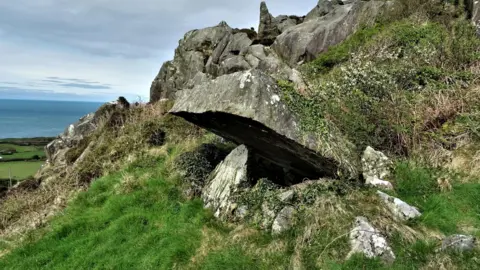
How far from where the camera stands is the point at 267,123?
24.8 feet

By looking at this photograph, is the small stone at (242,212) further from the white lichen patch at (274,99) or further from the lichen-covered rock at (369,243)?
the lichen-covered rock at (369,243)

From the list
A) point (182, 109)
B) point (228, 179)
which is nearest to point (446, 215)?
point (228, 179)

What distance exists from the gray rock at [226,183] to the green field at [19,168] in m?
65.0

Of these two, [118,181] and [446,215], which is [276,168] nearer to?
[446,215]

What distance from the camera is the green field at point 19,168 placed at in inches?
2555

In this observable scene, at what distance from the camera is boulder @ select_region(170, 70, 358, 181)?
7684 millimetres

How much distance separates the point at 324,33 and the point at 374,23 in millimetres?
4077

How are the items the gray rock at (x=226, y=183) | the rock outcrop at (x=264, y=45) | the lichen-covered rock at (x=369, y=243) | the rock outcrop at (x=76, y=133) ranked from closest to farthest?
the lichen-covered rock at (x=369, y=243), the gray rock at (x=226, y=183), the rock outcrop at (x=76, y=133), the rock outcrop at (x=264, y=45)

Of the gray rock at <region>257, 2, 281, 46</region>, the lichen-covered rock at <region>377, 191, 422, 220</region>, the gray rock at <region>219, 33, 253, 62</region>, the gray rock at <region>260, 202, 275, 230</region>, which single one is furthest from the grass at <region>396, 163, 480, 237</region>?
the gray rock at <region>257, 2, 281, 46</region>

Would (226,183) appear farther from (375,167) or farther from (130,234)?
(375,167)

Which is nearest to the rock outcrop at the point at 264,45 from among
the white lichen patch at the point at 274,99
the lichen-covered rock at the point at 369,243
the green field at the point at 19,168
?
→ the white lichen patch at the point at 274,99

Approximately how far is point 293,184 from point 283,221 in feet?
6.09

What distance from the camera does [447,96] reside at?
32.3ft

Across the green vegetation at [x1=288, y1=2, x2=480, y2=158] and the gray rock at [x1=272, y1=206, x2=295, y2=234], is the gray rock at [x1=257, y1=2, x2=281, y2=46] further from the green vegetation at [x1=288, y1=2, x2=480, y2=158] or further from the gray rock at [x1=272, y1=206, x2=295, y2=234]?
the gray rock at [x1=272, y1=206, x2=295, y2=234]
